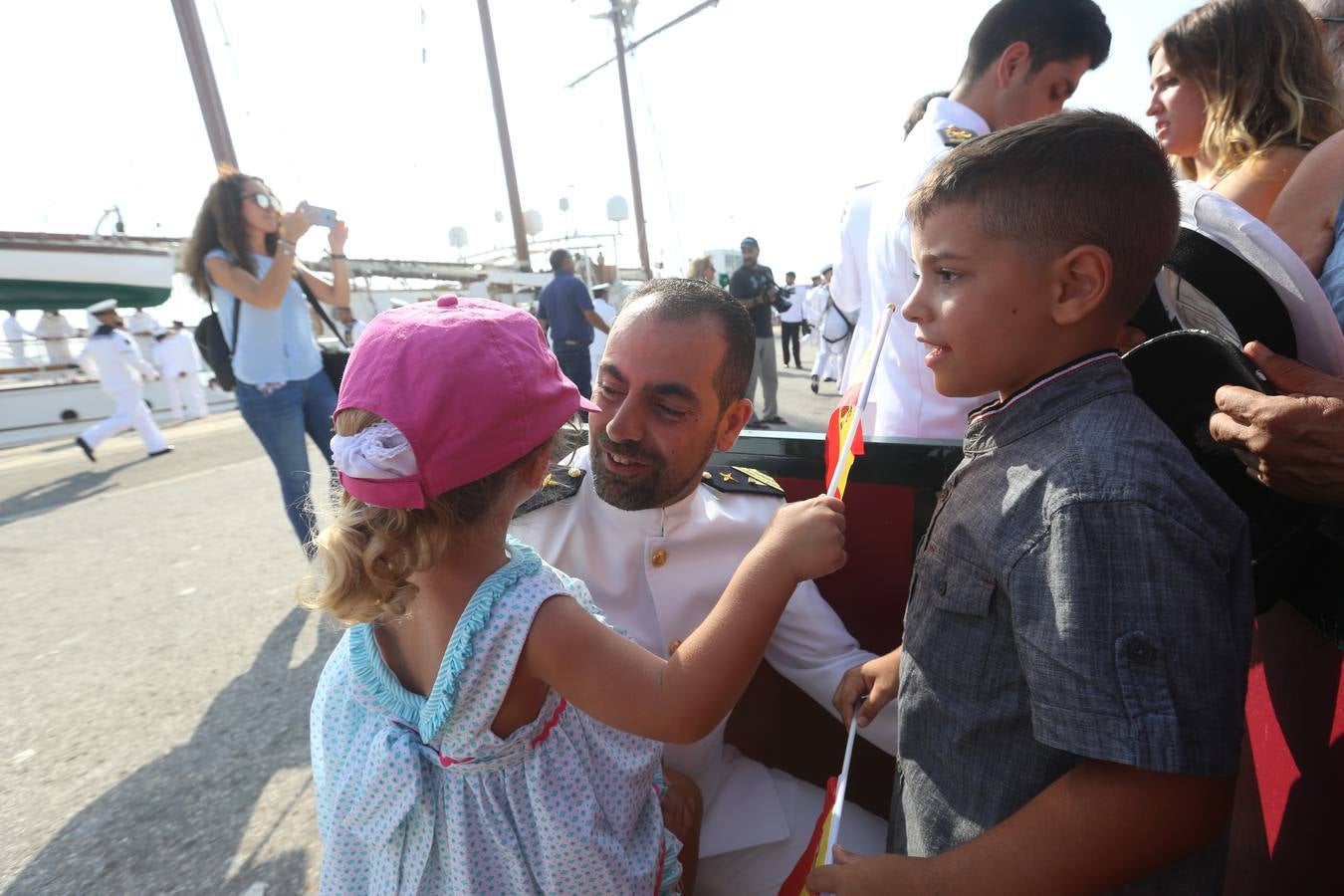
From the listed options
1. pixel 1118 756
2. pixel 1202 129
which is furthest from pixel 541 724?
pixel 1202 129

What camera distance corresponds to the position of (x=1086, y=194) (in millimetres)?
904


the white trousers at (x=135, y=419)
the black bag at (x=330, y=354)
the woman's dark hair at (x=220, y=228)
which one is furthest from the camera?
the white trousers at (x=135, y=419)

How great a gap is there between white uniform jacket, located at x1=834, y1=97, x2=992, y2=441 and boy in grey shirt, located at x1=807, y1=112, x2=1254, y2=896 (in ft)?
3.70

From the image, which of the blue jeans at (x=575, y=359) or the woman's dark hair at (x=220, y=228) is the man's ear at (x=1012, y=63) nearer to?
the woman's dark hair at (x=220, y=228)

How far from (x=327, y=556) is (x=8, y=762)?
8.21ft

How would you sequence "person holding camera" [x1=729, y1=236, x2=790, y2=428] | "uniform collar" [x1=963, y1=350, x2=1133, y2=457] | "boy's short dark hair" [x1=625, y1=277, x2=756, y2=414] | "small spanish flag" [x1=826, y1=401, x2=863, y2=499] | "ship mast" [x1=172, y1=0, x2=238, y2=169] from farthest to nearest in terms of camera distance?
1. "ship mast" [x1=172, y1=0, x2=238, y2=169]
2. "person holding camera" [x1=729, y1=236, x2=790, y2=428]
3. "boy's short dark hair" [x1=625, y1=277, x2=756, y2=414]
4. "small spanish flag" [x1=826, y1=401, x2=863, y2=499]
5. "uniform collar" [x1=963, y1=350, x2=1133, y2=457]

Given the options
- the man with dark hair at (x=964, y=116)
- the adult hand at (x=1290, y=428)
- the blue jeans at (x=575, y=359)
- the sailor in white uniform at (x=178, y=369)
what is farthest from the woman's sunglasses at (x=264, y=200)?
the sailor in white uniform at (x=178, y=369)

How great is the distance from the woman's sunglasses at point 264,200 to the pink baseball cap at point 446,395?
276 centimetres

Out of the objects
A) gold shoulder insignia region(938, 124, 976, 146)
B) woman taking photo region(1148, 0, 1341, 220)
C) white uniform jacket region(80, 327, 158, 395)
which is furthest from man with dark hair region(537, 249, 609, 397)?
woman taking photo region(1148, 0, 1341, 220)

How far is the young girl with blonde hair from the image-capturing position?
104cm

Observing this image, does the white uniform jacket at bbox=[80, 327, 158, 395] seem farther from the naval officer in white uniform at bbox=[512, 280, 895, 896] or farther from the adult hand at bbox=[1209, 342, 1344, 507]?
the adult hand at bbox=[1209, 342, 1344, 507]

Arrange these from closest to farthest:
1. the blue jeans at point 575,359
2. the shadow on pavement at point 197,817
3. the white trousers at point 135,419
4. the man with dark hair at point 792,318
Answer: the shadow on pavement at point 197,817
the blue jeans at point 575,359
the white trousers at point 135,419
the man with dark hair at point 792,318

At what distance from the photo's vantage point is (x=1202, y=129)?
1.93 meters

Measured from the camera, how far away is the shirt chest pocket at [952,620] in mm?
909
